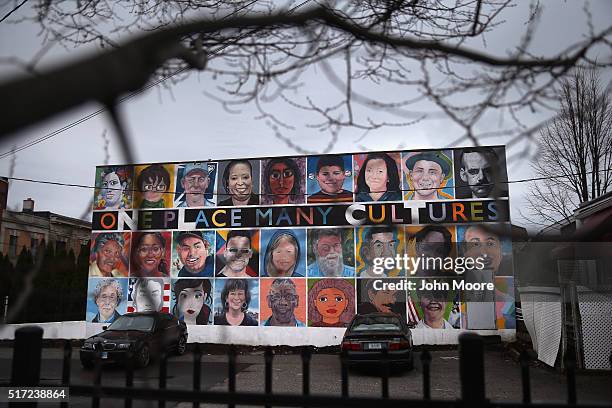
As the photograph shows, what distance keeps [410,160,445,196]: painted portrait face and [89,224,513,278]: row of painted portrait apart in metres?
1.54

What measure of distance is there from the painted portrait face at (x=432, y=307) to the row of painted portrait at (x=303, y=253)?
2.70 ft

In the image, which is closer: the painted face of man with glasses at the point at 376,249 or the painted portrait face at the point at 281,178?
the painted face of man with glasses at the point at 376,249

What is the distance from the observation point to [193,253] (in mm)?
18234

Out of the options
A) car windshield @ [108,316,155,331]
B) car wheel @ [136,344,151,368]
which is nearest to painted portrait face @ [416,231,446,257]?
car windshield @ [108,316,155,331]

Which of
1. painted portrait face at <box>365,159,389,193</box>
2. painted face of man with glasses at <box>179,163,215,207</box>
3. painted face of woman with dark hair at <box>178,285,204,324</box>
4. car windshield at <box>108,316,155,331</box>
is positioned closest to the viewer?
car windshield at <box>108,316,155,331</box>

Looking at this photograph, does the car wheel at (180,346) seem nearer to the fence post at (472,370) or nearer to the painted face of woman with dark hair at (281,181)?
the painted face of woman with dark hair at (281,181)

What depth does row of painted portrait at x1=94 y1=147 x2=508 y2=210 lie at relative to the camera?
16891mm

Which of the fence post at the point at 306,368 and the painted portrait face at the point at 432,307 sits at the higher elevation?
the fence post at the point at 306,368

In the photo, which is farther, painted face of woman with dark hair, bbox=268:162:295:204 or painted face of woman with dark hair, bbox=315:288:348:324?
painted face of woman with dark hair, bbox=268:162:295:204

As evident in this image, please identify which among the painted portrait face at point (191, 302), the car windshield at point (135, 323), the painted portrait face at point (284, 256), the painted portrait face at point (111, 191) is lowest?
the car windshield at point (135, 323)

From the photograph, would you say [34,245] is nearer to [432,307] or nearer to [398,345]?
[398,345]

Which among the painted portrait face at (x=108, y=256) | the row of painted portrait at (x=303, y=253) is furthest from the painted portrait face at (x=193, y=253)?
the painted portrait face at (x=108, y=256)

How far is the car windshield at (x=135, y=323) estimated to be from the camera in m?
13.4

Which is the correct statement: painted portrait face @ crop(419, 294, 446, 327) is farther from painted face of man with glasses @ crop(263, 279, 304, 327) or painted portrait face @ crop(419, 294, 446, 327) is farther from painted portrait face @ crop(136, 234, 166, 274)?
painted portrait face @ crop(136, 234, 166, 274)
